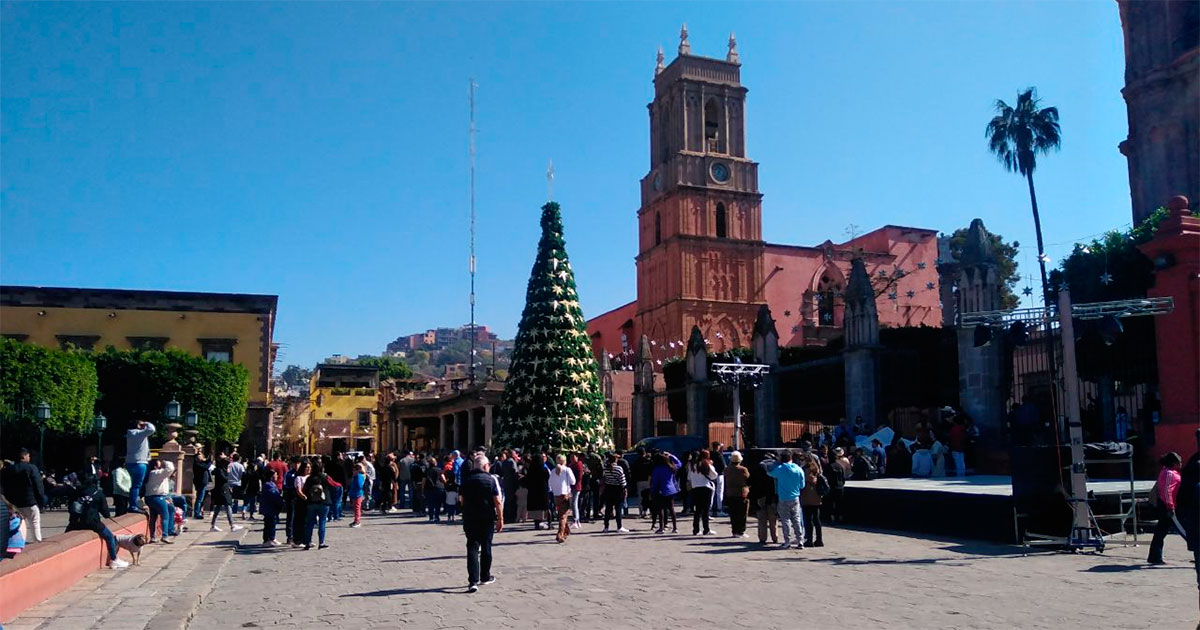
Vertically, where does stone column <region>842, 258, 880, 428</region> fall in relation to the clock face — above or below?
below

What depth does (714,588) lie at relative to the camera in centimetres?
1042

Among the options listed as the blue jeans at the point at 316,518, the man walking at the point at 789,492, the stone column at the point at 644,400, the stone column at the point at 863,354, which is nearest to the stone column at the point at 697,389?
the stone column at the point at 644,400

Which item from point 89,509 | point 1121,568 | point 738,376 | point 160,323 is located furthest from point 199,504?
point 160,323

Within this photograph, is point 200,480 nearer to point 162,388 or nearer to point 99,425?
point 99,425

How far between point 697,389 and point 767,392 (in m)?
4.79

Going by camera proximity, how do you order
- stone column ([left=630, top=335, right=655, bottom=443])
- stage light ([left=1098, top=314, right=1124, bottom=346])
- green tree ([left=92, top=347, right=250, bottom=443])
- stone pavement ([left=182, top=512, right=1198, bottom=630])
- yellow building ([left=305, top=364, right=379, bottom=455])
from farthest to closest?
yellow building ([left=305, top=364, right=379, bottom=455]) < green tree ([left=92, top=347, right=250, bottom=443]) < stone column ([left=630, top=335, right=655, bottom=443]) < stage light ([left=1098, top=314, right=1124, bottom=346]) < stone pavement ([left=182, top=512, right=1198, bottom=630])

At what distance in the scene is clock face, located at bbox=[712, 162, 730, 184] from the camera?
64.6m

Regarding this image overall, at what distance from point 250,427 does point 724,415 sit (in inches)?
1298

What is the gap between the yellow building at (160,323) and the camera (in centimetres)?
5272

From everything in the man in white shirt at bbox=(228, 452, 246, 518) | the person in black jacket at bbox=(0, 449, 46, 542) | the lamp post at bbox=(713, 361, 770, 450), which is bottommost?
the man in white shirt at bbox=(228, 452, 246, 518)

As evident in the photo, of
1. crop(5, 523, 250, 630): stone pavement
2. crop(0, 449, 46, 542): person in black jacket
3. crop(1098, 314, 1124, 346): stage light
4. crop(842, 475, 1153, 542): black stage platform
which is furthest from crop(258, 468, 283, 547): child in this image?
crop(1098, 314, 1124, 346): stage light

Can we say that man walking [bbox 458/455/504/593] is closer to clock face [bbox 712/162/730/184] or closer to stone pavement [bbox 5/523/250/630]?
stone pavement [bbox 5/523/250/630]

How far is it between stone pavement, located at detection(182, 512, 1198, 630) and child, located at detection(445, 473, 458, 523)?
652 centimetres

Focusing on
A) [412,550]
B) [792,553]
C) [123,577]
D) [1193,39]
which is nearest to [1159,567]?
[792,553]
